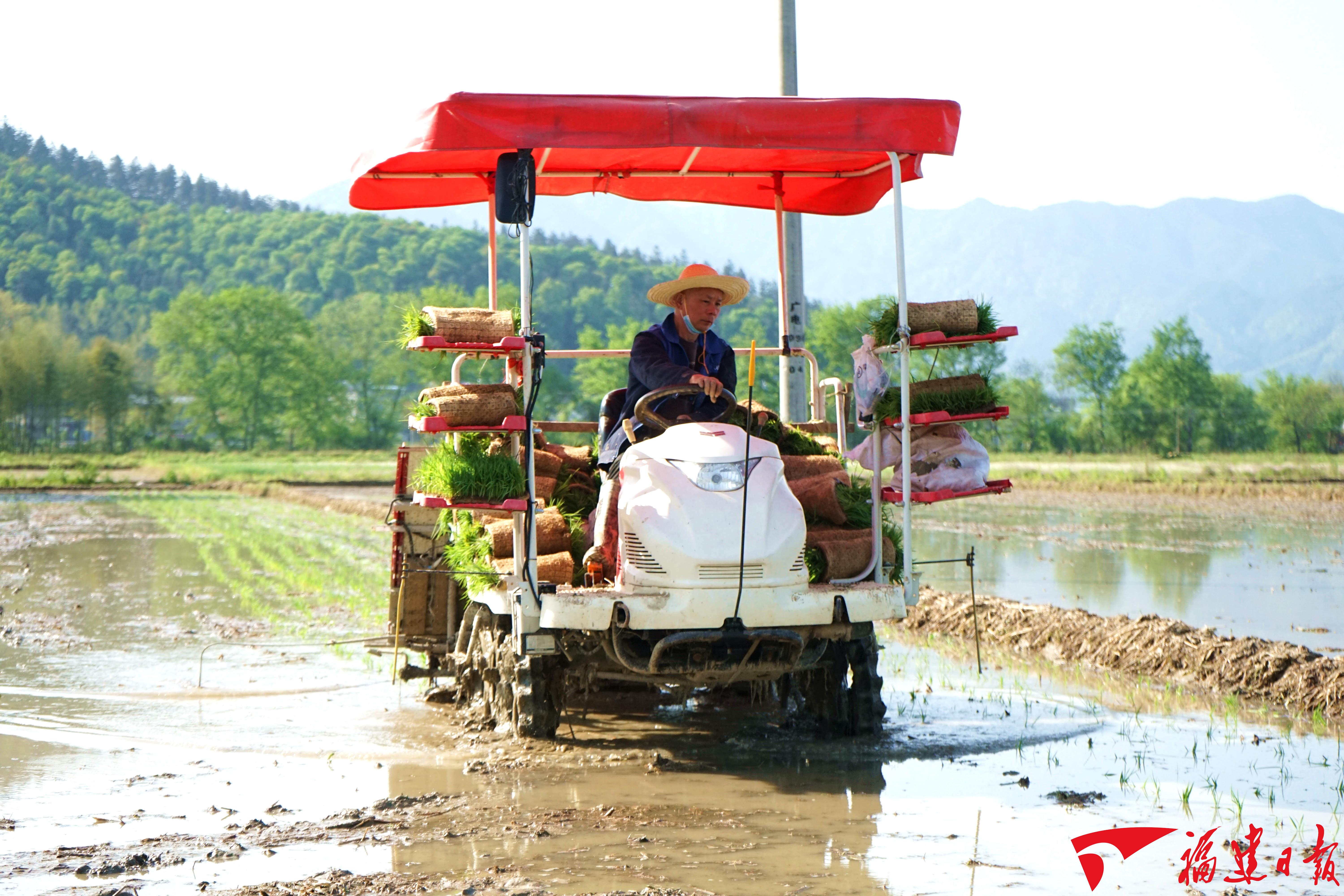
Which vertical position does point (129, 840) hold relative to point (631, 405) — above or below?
below

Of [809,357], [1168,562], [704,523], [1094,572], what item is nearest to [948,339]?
[704,523]

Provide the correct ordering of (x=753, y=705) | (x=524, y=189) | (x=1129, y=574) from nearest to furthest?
(x=524, y=189) < (x=753, y=705) < (x=1129, y=574)

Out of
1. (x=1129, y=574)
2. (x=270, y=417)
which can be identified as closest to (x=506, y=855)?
(x=1129, y=574)

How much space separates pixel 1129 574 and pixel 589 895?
11.3 m

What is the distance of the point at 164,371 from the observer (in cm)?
9444

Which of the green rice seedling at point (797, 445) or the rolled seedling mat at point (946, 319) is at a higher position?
the rolled seedling mat at point (946, 319)

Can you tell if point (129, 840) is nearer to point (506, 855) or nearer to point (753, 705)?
point (506, 855)

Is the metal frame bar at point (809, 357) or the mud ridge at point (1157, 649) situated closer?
the mud ridge at point (1157, 649)

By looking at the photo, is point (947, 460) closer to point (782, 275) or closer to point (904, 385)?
point (904, 385)

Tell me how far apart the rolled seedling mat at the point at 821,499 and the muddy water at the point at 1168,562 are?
4.43 metres

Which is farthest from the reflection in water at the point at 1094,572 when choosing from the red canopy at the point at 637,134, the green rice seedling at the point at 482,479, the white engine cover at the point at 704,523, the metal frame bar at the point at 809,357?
the green rice seedling at the point at 482,479

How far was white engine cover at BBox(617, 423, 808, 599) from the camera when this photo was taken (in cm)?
607

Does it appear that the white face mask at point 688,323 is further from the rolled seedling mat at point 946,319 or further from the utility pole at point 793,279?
the utility pole at point 793,279

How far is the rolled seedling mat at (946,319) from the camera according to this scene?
670cm
